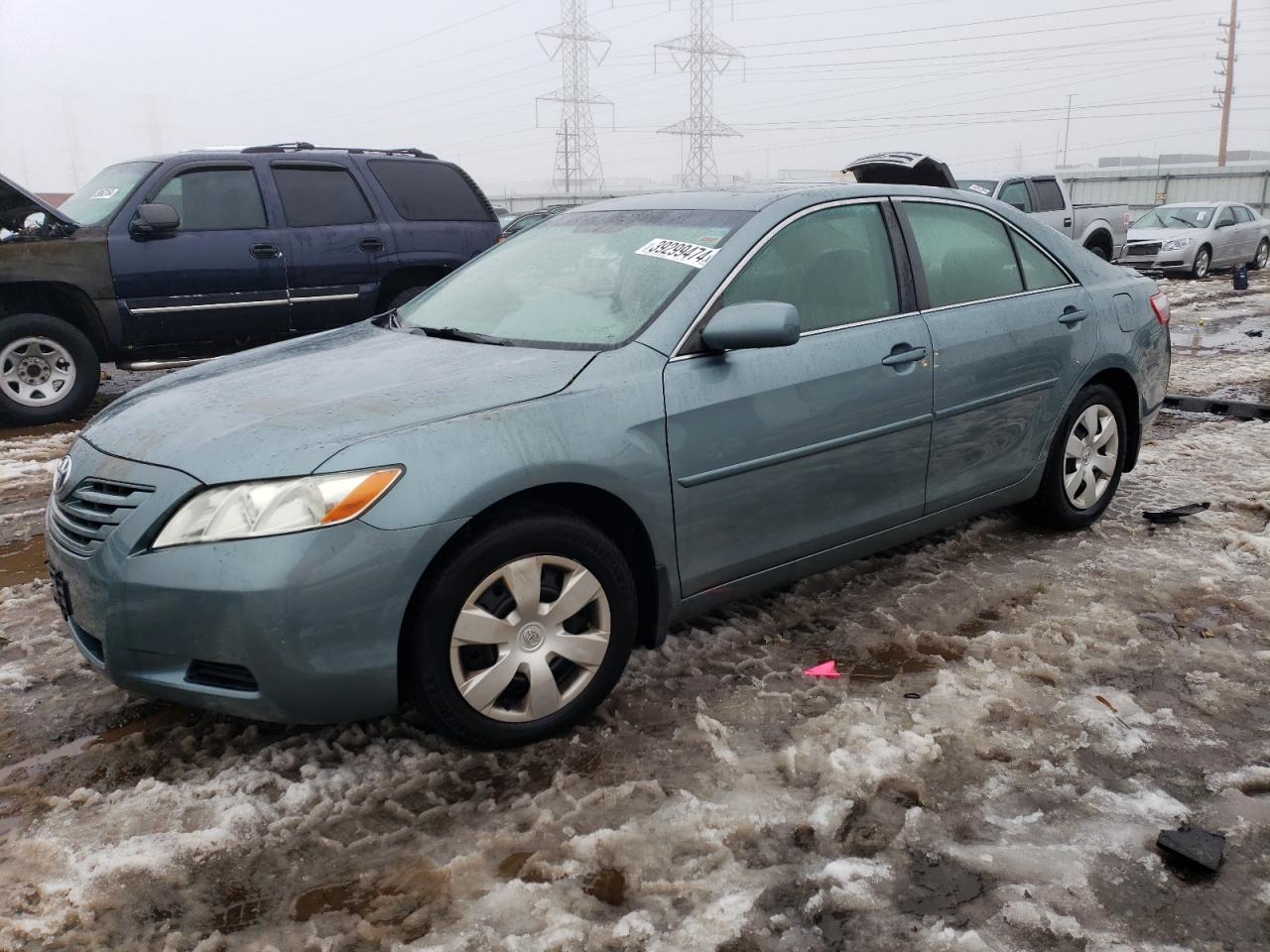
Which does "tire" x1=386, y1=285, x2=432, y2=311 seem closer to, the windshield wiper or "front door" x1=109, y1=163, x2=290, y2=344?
"front door" x1=109, y1=163, x2=290, y2=344

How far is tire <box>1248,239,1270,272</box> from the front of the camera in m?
21.3

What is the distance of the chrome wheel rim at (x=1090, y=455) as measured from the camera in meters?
4.76

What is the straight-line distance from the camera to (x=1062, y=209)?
16.4 m

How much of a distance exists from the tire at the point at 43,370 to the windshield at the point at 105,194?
86 cm

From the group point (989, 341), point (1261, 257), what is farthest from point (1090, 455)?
point (1261, 257)

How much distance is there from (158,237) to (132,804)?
616 centimetres

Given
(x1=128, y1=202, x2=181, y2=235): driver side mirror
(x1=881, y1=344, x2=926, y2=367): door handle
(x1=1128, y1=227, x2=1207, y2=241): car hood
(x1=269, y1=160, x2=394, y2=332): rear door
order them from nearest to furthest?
(x1=881, y1=344, x2=926, y2=367): door handle
(x1=128, y1=202, x2=181, y2=235): driver side mirror
(x1=269, y1=160, x2=394, y2=332): rear door
(x1=1128, y1=227, x2=1207, y2=241): car hood

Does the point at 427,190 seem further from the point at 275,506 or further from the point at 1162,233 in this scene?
the point at 1162,233

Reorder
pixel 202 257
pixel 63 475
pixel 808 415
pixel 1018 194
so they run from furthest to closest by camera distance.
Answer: pixel 1018 194
pixel 202 257
pixel 808 415
pixel 63 475

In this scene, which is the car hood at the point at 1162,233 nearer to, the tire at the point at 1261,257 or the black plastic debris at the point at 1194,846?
the tire at the point at 1261,257

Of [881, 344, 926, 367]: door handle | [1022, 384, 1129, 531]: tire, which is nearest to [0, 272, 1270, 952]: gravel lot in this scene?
[1022, 384, 1129, 531]: tire

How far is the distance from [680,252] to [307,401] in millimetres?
1364

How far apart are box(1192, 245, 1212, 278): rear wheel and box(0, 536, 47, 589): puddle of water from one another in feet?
64.9

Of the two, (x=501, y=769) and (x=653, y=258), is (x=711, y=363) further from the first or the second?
(x=501, y=769)
